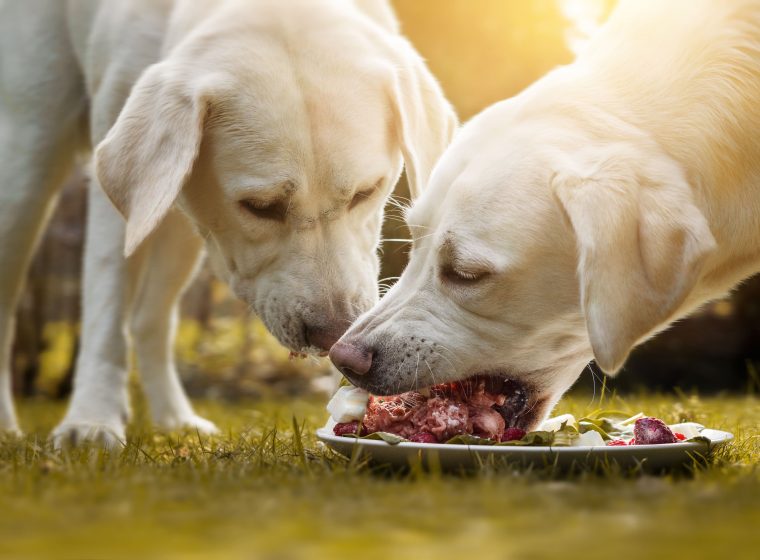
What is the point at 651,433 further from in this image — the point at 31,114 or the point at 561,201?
the point at 31,114

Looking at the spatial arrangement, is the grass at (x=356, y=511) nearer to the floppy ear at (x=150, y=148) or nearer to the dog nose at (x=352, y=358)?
the dog nose at (x=352, y=358)

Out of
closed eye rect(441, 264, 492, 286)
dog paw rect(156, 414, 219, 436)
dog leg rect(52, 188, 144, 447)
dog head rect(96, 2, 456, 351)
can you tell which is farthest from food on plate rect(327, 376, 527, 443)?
dog paw rect(156, 414, 219, 436)

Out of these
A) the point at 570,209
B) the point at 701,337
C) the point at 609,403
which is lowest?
the point at 701,337

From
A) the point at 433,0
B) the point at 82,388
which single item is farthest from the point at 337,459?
the point at 433,0

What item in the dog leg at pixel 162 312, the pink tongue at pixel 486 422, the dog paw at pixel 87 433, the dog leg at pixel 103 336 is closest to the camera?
the pink tongue at pixel 486 422

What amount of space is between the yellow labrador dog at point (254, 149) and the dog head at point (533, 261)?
1.91ft

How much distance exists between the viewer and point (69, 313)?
9539 millimetres

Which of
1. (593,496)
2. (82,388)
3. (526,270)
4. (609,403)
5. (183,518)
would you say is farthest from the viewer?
(609,403)

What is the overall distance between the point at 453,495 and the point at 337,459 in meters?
0.85

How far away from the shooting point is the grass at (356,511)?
5.29 feet

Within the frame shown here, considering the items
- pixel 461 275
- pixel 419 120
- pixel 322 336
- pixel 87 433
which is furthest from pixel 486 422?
pixel 87 433

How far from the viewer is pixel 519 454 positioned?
8.37 ft

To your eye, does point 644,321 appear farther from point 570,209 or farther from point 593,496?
point 593,496

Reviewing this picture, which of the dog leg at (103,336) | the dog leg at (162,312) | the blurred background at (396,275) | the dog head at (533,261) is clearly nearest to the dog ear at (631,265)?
the dog head at (533,261)
